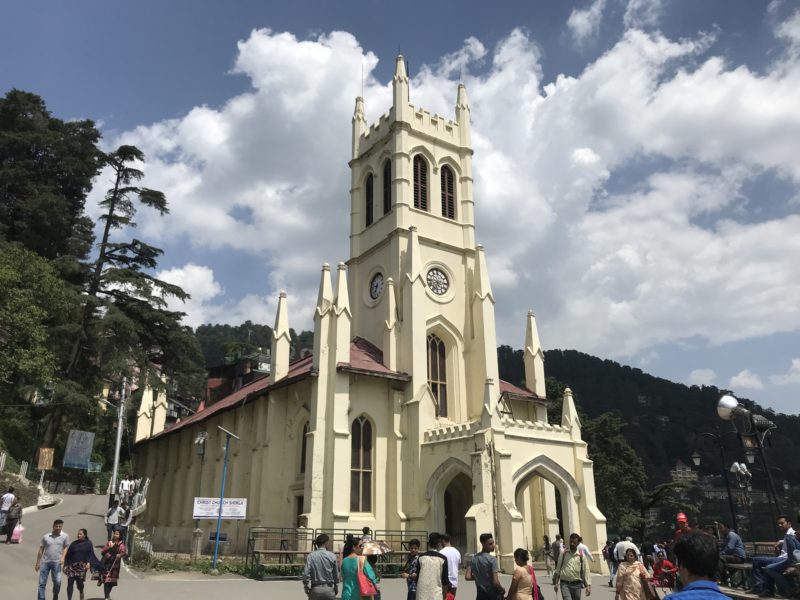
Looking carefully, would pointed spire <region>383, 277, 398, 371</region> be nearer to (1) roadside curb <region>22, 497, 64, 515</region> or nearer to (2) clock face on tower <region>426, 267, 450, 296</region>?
(2) clock face on tower <region>426, 267, 450, 296</region>

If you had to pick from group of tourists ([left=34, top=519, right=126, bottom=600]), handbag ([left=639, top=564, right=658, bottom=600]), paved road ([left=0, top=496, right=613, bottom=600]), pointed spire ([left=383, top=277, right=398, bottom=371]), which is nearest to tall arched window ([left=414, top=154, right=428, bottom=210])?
pointed spire ([left=383, top=277, right=398, bottom=371])

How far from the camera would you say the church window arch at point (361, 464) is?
88.3ft

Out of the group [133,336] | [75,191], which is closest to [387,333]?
[133,336]

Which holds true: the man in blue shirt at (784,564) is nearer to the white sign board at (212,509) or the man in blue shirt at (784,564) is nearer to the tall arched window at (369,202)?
the white sign board at (212,509)

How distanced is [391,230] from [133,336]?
18.3 metres

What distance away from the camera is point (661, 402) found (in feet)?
474

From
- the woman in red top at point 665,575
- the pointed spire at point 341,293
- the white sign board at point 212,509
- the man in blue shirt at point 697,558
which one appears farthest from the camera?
the pointed spire at point 341,293

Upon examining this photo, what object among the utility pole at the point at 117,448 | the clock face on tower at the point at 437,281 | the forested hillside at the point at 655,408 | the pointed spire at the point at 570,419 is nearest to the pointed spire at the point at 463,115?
the clock face on tower at the point at 437,281

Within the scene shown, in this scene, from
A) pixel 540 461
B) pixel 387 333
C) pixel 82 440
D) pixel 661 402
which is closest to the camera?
pixel 540 461

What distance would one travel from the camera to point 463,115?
3900 cm

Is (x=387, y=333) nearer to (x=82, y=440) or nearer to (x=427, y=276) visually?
(x=427, y=276)

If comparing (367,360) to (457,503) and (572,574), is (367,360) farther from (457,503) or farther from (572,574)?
(572,574)

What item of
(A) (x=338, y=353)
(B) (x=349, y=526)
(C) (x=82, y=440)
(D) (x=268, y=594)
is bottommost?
(D) (x=268, y=594)

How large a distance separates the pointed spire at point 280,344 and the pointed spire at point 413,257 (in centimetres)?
769
